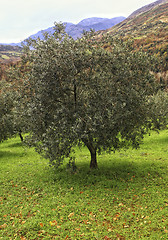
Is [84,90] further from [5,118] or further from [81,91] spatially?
[5,118]

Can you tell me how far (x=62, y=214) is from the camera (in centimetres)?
1205

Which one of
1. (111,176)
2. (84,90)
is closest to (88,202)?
(111,176)

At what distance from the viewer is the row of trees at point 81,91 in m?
14.1

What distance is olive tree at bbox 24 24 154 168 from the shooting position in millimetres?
14023

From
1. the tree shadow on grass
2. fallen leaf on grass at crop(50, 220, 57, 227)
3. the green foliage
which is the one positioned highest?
the green foliage

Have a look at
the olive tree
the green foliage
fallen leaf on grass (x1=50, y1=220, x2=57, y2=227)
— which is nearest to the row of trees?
the olive tree

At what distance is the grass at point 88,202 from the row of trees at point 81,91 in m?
3.15

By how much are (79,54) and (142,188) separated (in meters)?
11.8

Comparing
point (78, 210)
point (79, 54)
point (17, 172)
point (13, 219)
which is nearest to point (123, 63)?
point (79, 54)

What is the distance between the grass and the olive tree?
10.5 feet

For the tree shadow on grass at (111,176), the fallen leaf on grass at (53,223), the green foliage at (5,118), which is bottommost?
the fallen leaf on grass at (53,223)

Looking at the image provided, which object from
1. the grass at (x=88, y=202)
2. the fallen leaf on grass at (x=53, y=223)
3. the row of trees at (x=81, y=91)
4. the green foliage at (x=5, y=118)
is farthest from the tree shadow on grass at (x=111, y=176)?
the green foliage at (x=5, y=118)

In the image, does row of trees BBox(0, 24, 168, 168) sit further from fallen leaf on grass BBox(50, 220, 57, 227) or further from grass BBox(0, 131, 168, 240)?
fallen leaf on grass BBox(50, 220, 57, 227)

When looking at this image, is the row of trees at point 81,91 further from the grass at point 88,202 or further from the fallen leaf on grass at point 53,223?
the fallen leaf on grass at point 53,223
